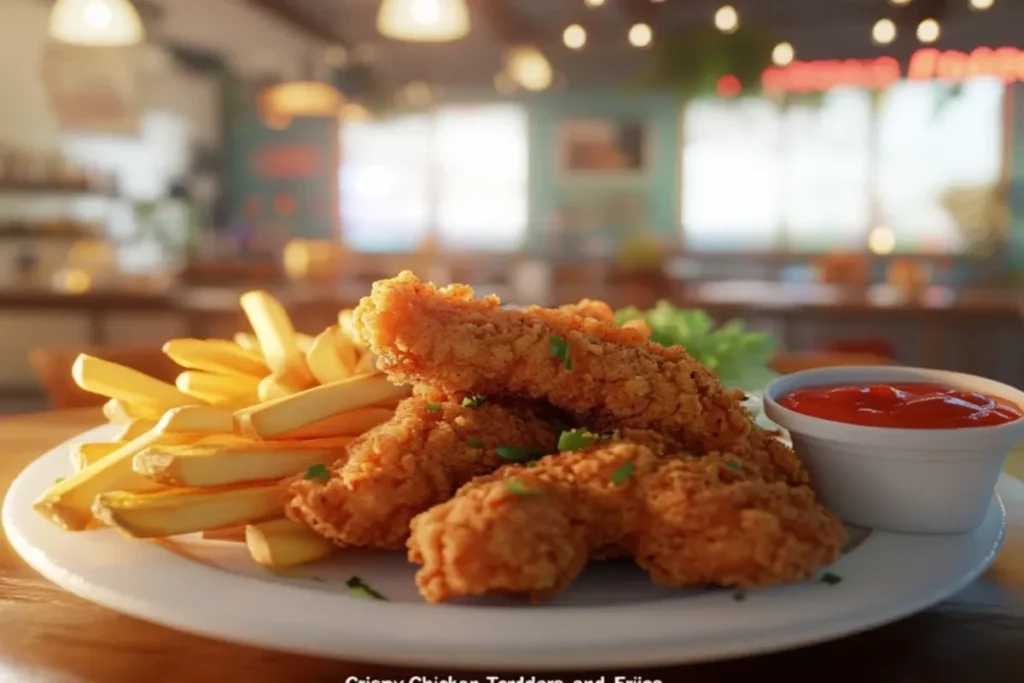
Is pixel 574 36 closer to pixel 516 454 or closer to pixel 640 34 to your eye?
pixel 640 34

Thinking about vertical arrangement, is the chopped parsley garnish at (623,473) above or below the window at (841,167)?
below

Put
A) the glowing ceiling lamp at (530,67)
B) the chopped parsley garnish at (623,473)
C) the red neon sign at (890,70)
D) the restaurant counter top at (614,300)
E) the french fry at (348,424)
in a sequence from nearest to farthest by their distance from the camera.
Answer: the chopped parsley garnish at (623,473) → the french fry at (348,424) → the restaurant counter top at (614,300) → the glowing ceiling lamp at (530,67) → the red neon sign at (890,70)

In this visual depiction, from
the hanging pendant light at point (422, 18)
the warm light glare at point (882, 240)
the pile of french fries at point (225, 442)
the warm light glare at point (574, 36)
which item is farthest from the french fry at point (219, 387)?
the warm light glare at point (882, 240)

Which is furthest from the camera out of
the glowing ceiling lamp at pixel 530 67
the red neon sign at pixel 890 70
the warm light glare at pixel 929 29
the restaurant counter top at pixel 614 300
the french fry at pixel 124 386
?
the red neon sign at pixel 890 70

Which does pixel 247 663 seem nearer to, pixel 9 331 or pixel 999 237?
pixel 9 331

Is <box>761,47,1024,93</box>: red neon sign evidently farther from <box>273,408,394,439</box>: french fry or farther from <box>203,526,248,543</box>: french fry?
<box>203,526,248,543</box>: french fry

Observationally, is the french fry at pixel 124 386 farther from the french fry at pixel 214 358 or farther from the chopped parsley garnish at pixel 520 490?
the chopped parsley garnish at pixel 520 490
